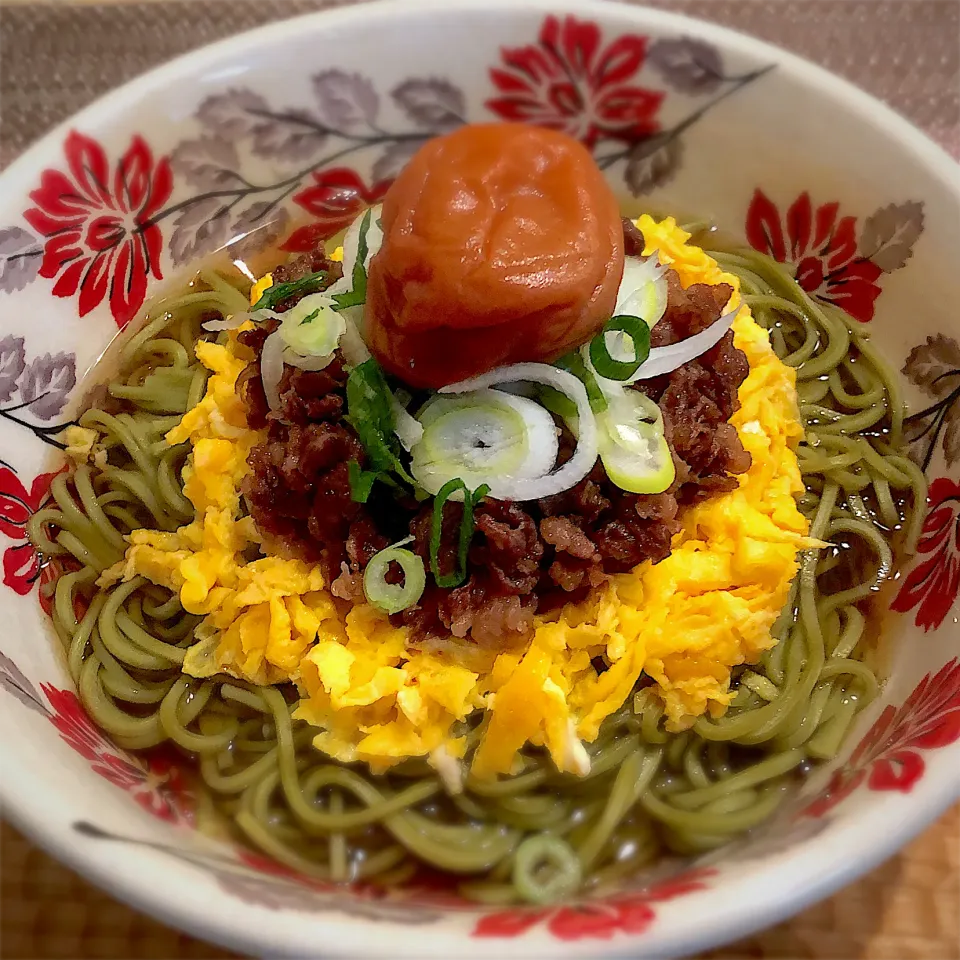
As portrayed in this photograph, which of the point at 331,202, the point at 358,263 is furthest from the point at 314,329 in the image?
the point at 331,202

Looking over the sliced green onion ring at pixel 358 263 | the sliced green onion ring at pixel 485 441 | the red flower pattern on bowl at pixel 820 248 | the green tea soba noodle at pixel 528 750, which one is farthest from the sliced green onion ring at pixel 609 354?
the red flower pattern on bowl at pixel 820 248

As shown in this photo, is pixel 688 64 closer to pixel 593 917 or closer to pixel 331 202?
pixel 331 202

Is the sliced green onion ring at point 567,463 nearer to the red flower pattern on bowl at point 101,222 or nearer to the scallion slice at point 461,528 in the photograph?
the scallion slice at point 461,528

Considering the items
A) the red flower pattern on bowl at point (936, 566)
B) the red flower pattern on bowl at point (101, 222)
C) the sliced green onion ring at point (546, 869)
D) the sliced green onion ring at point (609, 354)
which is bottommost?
the red flower pattern on bowl at point (936, 566)

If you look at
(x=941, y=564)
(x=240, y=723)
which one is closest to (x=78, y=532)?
(x=240, y=723)

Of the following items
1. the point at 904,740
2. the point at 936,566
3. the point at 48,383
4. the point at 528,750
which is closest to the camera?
the point at 904,740
